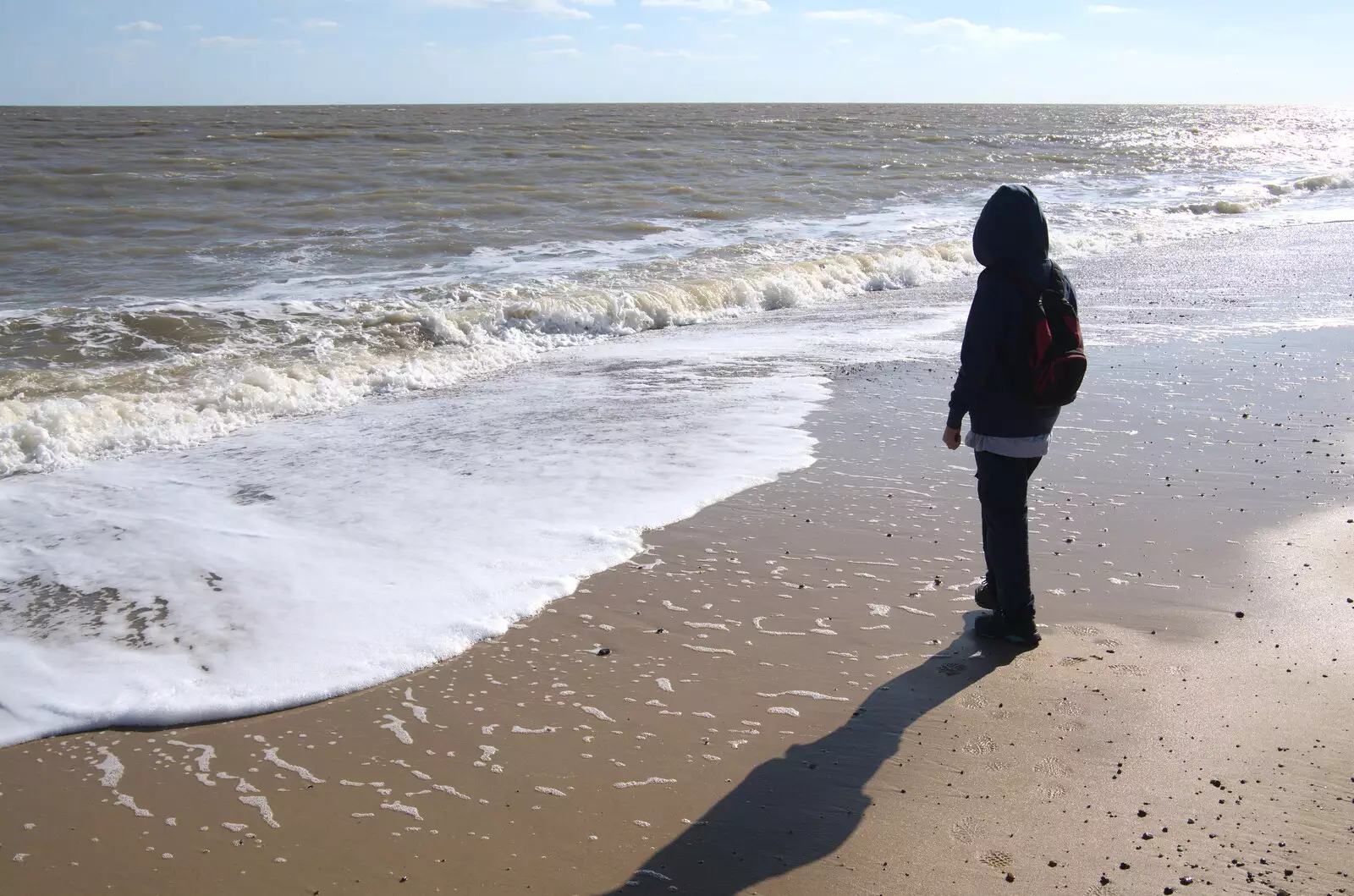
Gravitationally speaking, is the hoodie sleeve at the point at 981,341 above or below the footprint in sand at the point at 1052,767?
above

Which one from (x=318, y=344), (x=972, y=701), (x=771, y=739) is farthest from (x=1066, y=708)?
(x=318, y=344)

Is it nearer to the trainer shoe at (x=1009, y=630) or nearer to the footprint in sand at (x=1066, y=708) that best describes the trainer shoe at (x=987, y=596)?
the trainer shoe at (x=1009, y=630)

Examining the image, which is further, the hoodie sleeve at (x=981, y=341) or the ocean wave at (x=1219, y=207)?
the ocean wave at (x=1219, y=207)

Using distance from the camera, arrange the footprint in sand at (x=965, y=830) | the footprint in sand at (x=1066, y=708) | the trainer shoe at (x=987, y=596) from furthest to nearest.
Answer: the trainer shoe at (x=987, y=596)
the footprint in sand at (x=1066, y=708)
the footprint in sand at (x=965, y=830)

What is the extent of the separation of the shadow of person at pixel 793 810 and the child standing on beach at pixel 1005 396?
0.49 metres

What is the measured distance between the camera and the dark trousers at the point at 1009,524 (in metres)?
4.19

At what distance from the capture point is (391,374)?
31.8 ft

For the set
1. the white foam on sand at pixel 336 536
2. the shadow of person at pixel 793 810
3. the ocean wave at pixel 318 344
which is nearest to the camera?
the shadow of person at pixel 793 810

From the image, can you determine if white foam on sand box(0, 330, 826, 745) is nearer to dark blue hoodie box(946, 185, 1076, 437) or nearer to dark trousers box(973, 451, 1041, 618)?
dark trousers box(973, 451, 1041, 618)

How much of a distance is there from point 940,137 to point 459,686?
47.9 metres

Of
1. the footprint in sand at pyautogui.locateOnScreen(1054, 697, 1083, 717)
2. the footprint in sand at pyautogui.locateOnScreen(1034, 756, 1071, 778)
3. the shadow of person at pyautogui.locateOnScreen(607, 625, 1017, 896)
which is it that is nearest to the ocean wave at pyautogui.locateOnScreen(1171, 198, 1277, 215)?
the footprint in sand at pyautogui.locateOnScreen(1054, 697, 1083, 717)

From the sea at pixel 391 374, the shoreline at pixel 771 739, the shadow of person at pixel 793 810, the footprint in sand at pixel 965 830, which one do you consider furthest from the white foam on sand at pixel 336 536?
the footprint in sand at pixel 965 830

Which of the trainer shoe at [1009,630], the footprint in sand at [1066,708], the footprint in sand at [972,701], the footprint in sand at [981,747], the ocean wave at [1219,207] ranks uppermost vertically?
the ocean wave at [1219,207]

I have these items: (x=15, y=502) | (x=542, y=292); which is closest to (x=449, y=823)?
(x=15, y=502)
